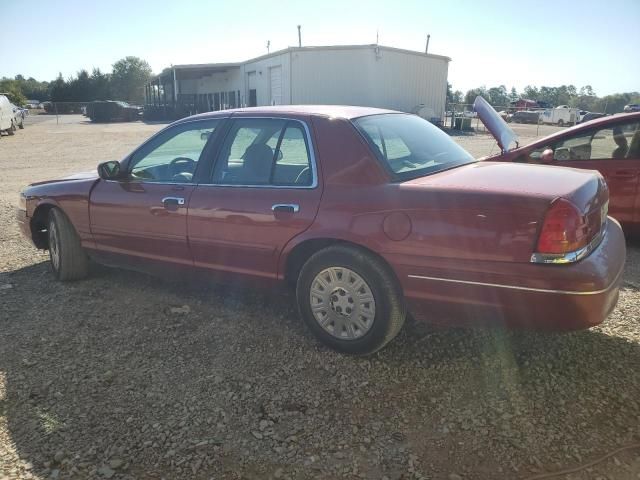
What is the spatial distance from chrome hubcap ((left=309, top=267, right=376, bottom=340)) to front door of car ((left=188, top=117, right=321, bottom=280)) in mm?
372

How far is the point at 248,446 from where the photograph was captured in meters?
2.56

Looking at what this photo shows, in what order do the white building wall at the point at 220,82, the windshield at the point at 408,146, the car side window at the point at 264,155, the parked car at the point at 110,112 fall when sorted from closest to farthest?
the windshield at the point at 408,146
the car side window at the point at 264,155
the white building wall at the point at 220,82
the parked car at the point at 110,112

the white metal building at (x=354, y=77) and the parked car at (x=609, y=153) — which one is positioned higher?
the white metal building at (x=354, y=77)

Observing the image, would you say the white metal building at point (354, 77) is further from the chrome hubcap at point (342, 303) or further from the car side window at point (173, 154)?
the chrome hubcap at point (342, 303)

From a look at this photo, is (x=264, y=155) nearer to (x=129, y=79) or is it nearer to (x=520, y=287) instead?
(x=520, y=287)

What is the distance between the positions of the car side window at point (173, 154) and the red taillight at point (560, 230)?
254 centimetres

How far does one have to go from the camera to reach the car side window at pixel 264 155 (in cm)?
354

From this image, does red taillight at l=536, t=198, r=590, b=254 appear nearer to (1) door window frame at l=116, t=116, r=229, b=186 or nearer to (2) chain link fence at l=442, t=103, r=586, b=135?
(1) door window frame at l=116, t=116, r=229, b=186

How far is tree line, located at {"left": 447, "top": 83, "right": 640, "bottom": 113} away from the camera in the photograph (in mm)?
62697

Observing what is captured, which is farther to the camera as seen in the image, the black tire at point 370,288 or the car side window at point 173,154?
the car side window at point 173,154

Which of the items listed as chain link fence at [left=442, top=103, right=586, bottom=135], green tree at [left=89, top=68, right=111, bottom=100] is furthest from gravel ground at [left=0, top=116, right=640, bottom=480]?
green tree at [left=89, top=68, right=111, bottom=100]

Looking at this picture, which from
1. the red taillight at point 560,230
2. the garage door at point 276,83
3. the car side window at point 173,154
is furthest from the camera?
the garage door at point 276,83

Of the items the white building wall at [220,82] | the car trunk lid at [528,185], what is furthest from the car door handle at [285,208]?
the white building wall at [220,82]

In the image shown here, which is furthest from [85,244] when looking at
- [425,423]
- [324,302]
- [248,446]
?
[425,423]
